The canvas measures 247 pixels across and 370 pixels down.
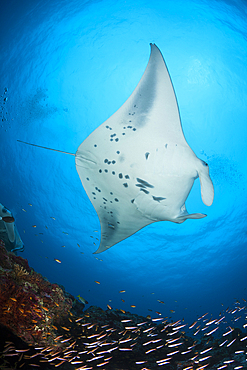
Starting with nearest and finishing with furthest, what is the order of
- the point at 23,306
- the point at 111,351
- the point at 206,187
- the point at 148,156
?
the point at 206,187, the point at 148,156, the point at 23,306, the point at 111,351

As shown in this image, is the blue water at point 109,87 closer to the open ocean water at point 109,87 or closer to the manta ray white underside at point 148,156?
the open ocean water at point 109,87

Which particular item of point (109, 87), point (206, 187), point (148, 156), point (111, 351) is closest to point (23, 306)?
point (111, 351)

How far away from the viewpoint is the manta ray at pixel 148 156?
2.58m

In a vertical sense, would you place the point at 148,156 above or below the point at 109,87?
below

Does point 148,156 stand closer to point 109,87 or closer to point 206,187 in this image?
point 206,187

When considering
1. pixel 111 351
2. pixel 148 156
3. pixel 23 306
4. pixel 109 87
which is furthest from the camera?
pixel 109 87

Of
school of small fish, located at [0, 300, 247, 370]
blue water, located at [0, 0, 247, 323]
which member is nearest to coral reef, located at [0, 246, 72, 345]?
school of small fish, located at [0, 300, 247, 370]

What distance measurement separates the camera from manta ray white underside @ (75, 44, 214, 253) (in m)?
2.58

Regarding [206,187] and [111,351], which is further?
[111,351]

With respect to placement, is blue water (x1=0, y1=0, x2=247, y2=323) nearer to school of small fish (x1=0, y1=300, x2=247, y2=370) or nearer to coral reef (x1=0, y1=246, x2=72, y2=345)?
school of small fish (x1=0, y1=300, x2=247, y2=370)

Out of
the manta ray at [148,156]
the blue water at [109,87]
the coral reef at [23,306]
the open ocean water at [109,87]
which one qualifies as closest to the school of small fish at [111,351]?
the coral reef at [23,306]

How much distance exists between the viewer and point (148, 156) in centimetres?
281

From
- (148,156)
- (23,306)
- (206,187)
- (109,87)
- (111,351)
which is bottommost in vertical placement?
(111,351)

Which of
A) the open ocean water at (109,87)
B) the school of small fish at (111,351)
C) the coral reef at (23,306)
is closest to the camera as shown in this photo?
the school of small fish at (111,351)
